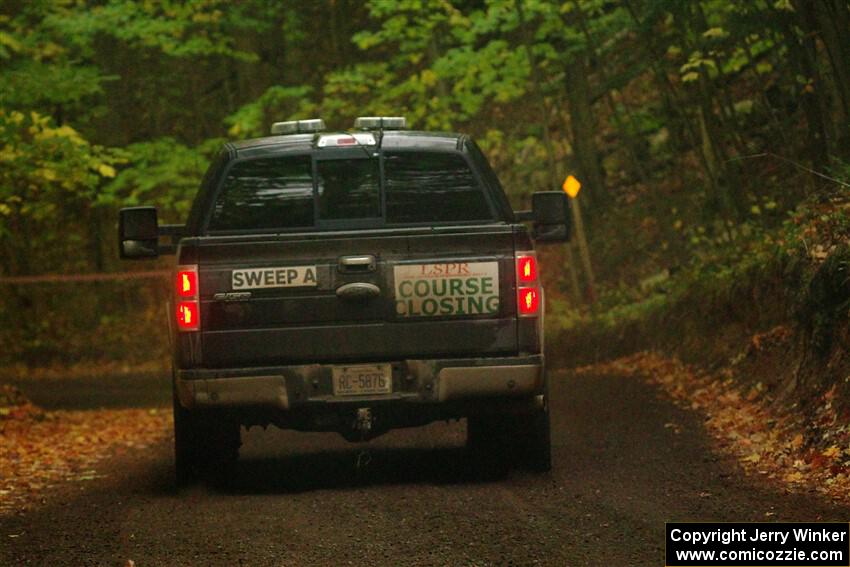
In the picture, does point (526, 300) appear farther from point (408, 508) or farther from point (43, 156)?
point (43, 156)

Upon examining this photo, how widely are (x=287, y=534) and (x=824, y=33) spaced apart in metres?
7.94

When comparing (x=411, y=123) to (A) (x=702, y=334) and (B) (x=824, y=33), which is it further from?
(B) (x=824, y=33)

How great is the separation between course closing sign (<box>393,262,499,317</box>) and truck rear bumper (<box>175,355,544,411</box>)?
33 cm

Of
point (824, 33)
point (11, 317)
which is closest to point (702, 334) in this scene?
point (824, 33)

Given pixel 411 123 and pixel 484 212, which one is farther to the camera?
pixel 411 123

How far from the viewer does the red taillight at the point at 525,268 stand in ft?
29.9

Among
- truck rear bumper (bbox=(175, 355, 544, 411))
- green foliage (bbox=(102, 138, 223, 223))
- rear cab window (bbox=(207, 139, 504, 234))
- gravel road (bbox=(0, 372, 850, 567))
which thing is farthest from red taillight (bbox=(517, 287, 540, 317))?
green foliage (bbox=(102, 138, 223, 223))

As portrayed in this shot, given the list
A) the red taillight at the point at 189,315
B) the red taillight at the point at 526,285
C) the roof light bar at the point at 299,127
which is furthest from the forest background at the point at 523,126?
the red taillight at the point at 189,315

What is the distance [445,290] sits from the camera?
913 centimetres

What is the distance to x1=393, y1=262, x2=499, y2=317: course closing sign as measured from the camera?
912cm

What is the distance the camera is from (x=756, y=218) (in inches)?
808

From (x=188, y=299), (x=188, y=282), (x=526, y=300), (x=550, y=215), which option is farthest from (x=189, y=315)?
(x=550, y=215)

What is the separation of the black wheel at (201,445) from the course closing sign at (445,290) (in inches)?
57.6

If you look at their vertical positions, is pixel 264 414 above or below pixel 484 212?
below
